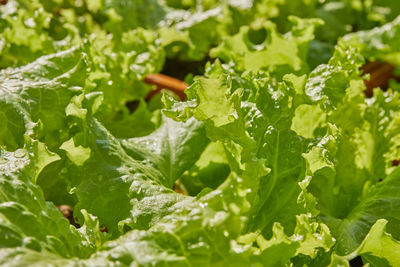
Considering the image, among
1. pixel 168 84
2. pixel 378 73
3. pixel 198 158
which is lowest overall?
pixel 378 73

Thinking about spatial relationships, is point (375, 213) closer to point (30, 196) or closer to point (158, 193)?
point (158, 193)

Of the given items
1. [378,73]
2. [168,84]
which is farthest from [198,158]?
[378,73]

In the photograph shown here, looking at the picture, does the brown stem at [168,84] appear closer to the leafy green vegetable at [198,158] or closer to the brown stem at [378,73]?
the leafy green vegetable at [198,158]

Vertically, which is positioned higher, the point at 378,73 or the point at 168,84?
the point at 168,84

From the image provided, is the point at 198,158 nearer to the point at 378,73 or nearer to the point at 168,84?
the point at 168,84

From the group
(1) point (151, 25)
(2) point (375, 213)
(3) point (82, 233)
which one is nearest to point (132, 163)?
(3) point (82, 233)

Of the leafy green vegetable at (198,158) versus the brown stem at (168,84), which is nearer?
the leafy green vegetable at (198,158)

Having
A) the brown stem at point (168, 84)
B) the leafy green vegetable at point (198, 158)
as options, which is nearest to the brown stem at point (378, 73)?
the leafy green vegetable at point (198, 158)

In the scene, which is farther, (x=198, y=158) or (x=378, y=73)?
(x=378, y=73)

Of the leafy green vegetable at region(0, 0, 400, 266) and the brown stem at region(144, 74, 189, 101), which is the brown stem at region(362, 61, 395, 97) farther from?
the brown stem at region(144, 74, 189, 101)

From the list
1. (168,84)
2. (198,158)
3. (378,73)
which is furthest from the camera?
(378,73)

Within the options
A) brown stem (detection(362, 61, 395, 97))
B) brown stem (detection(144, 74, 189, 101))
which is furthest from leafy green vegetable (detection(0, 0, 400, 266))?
brown stem (detection(362, 61, 395, 97))

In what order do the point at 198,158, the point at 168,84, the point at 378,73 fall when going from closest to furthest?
the point at 198,158 < the point at 168,84 < the point at 378,73
